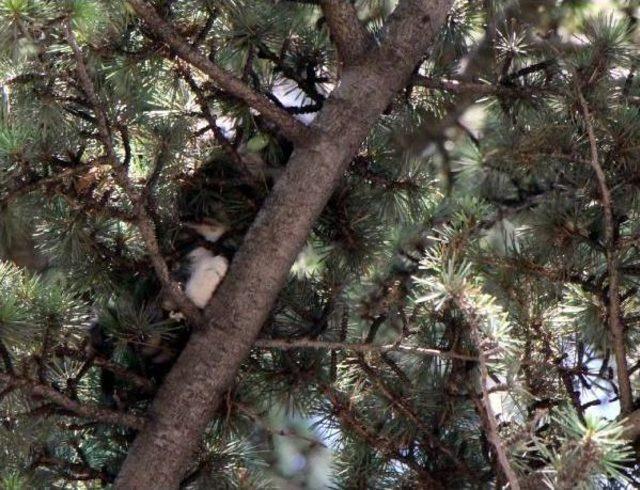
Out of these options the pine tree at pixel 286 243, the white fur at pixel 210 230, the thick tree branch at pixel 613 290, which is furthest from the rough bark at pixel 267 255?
the thick tree branch at pixel 613 290

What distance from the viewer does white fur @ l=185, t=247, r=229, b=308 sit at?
1925 millimetres

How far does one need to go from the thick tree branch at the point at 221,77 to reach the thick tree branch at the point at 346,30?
0.17 metres

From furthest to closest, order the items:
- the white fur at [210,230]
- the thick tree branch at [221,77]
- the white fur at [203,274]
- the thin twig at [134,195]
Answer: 1. the white fur at [210,230]
2. the white fur at [203,274]
3. the thick tree branch at [221,77]
4. the thin twig at [134,195]

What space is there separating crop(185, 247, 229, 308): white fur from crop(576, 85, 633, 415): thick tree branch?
67 centimetres

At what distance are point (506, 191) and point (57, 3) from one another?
133 centimetres

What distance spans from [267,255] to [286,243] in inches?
1.5

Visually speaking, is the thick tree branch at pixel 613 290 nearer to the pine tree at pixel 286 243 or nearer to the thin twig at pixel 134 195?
the pine tree at pixel 286 243

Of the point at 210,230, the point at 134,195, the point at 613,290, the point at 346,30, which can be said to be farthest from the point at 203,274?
the point at 613,290

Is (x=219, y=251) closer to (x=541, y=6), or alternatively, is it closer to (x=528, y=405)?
(x=528, y=405)

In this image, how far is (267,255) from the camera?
183 cm

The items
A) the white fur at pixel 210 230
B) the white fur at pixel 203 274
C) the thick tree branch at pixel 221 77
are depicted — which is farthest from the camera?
the white fur at pixel 210 230

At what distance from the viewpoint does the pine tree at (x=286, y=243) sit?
1768 millimetres

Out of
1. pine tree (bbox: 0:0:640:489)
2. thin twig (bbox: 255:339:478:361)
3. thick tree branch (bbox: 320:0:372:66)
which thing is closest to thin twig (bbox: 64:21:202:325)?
pine tree (bbox: 0:0:640:489)

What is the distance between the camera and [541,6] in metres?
3.45
